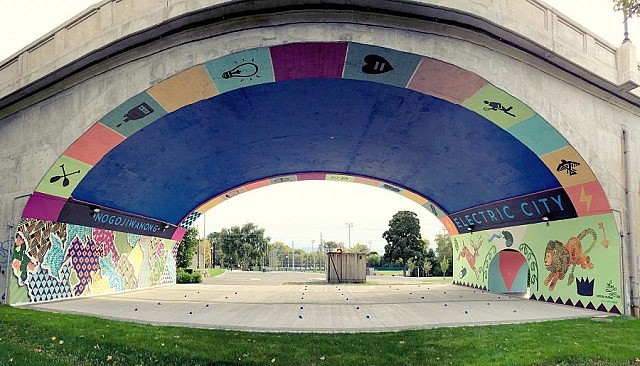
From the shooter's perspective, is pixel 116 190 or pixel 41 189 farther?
pixel 116 190

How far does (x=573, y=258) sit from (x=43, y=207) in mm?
16316

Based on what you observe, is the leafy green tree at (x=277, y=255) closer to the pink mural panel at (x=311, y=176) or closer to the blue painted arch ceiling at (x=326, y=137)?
the pink mural panel at (x=311, y=176)

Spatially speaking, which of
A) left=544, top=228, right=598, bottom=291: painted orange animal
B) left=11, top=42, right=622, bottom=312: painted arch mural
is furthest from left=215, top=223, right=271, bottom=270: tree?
left=544, top=228, right=598, bottom=291: painted orange animal

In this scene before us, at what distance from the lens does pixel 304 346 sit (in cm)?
770

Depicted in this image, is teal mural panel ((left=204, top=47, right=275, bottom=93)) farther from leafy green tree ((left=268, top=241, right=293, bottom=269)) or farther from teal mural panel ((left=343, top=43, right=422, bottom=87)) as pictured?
leafy green tree ((left=268, top=241, right=293, bottom=269))

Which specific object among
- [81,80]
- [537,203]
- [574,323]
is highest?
[81,80]

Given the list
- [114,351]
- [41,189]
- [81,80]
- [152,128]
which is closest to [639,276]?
[114,351]

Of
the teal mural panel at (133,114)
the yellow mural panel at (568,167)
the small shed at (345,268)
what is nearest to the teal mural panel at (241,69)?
the teal mural panel at (133,114)

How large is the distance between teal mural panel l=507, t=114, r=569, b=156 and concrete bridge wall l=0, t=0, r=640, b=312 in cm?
21

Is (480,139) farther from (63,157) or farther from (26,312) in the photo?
(26,312)

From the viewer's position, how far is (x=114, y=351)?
7.23m

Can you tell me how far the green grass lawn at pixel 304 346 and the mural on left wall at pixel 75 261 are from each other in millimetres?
4284

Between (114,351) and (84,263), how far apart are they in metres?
11.2

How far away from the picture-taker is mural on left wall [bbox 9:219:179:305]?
13438mm
